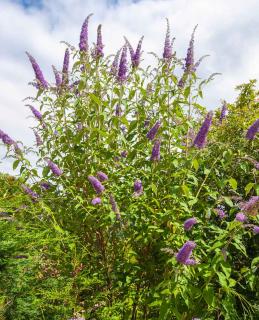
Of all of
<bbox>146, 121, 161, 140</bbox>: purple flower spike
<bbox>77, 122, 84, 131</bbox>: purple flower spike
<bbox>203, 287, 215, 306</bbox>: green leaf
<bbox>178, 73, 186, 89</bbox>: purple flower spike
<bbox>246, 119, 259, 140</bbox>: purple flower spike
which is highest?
<bbox>178, 73, 186, 89</bbox>: purple flower spike

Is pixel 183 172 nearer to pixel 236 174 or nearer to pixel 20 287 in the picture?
pixel 20 287

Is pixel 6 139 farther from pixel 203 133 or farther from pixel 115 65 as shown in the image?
pixel 203 133

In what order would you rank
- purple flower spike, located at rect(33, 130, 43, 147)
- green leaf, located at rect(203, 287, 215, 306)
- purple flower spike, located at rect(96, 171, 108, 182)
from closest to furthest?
green leaf, located at rect(203, 287, 215, 306)
purple flower spike, located at rect(96, 171, 108, 182)
purple flower spike, located at rect(33, 130, 43, 147)

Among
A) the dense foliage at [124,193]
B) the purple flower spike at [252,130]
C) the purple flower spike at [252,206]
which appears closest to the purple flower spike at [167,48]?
the dense foliage at [124,193]

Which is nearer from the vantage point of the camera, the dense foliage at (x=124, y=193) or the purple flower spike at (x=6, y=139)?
the dense foliage at (x=124, y=193)

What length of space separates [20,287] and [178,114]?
2.21 meters

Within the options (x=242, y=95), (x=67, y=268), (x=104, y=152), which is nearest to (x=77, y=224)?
(x=67, y=268)

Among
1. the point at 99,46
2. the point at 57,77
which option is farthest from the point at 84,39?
the point at 57,77

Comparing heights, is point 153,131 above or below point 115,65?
below

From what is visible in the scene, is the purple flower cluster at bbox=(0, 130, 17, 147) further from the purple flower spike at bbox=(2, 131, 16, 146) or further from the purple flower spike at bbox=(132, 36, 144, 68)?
the purple flower spike at bbox=(132, 36, 144, 68)

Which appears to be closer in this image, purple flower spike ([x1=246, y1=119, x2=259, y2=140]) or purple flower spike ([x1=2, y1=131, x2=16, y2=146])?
purple flower spike ([x1=246, y1=119, x2=259, y2=140])

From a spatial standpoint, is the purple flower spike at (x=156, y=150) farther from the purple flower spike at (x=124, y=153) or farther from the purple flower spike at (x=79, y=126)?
the purple flower spike at (x=79, y=126)

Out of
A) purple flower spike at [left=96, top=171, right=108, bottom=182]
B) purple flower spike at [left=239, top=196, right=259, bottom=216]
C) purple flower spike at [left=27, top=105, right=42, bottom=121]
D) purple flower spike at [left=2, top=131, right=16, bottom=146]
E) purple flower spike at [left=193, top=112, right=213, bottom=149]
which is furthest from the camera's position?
purple flower spike at [left=27, top=105, right=42, bottom=121]

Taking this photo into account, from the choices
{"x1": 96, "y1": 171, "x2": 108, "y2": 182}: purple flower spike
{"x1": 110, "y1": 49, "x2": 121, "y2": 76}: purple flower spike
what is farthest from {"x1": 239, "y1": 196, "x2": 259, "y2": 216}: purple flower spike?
{"x1": 110, "y1": 49, "x2": 121, "y2": 76}: purple flower spike
